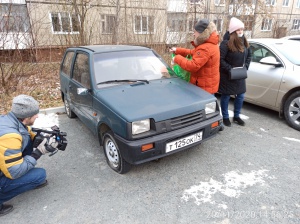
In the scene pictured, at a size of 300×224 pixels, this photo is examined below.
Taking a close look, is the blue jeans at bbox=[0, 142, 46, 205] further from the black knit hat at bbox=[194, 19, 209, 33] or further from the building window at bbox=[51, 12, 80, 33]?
the building window at bbox=[51, 12, 80, 33]

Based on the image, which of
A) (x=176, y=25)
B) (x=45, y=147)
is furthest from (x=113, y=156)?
(x=176, y=25)

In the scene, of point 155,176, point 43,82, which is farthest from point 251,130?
point 43,82

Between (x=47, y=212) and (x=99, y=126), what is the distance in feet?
3.72

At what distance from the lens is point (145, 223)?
200 cm

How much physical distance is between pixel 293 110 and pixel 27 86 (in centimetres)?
647

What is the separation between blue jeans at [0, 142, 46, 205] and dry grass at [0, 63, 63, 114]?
3142mm

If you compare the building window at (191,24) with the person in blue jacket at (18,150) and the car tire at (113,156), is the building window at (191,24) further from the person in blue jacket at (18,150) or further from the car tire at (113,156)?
the person in blue jacket at (18,150)

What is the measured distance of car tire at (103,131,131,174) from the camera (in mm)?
2563

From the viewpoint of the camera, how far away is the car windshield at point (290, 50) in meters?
4.00

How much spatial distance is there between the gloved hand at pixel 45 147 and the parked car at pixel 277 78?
13.0 feet

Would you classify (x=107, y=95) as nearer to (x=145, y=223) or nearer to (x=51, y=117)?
(x=145, y=223)

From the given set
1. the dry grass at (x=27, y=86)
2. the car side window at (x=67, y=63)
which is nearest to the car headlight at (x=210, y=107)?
the car side window at (x=67, y=63)

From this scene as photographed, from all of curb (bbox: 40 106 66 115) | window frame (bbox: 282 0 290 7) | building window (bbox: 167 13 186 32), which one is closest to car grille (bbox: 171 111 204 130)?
curb (bbox: 40 106 66 115)

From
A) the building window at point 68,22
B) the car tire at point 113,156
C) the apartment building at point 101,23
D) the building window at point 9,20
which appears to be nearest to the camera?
the car tire at point 113,156
